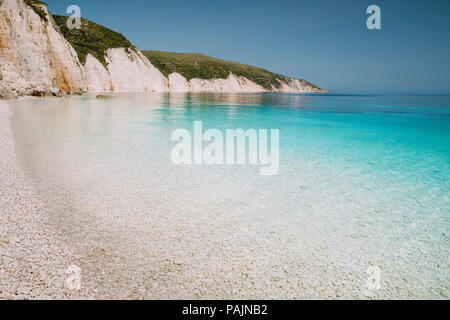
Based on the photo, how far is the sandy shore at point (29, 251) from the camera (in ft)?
9.86

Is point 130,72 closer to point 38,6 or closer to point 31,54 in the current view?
point 38,6

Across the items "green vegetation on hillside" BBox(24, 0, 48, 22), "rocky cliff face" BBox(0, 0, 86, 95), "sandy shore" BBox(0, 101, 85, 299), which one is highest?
"green vegetation on hillside" BBox(24, 0, 48, 22)

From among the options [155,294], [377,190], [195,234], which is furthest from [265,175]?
[155,294]

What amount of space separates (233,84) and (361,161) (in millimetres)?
131413

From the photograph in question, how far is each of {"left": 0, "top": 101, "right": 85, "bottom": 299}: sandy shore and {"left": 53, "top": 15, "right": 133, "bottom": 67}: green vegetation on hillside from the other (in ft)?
221

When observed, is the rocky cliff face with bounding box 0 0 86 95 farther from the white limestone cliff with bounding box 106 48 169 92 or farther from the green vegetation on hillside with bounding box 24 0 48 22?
the white limestone cliff with bounding box 106 48 169 92

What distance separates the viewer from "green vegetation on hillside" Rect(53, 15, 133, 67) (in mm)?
66188

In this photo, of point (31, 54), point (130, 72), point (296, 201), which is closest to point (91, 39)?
point (130, 72)

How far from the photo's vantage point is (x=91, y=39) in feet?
236

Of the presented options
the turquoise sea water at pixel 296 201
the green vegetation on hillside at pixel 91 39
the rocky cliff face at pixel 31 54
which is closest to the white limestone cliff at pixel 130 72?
the green vegetation on hillside at pixel 91 39

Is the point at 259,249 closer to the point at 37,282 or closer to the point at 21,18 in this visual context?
the point at 37,282

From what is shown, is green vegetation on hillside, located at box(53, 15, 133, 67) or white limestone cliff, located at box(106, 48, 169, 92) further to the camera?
white limestone cliff, located at box(106, 48, 169, 92)

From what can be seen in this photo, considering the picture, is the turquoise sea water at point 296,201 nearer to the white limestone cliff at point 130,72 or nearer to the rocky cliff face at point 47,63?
the rocky cliff face at point 47,63

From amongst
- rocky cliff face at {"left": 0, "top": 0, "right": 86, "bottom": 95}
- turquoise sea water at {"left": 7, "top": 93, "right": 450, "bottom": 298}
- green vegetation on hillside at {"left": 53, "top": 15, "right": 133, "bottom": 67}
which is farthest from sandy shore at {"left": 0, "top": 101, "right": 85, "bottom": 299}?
green vegetation on hillside at {"left": 53, "top": 15, "right": 133, "bottom": 67}
